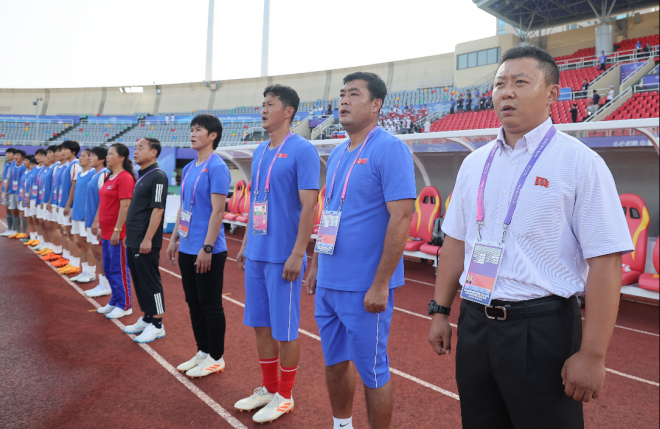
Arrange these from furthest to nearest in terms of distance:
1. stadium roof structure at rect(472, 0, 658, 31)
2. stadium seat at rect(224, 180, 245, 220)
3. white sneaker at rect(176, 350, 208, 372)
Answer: stadium roof structure at rect(472, 0, 658, 31) → stadium seat at rect(224, 180, 245, 220) → white sneaker at rect(176, 350, 208, 372)

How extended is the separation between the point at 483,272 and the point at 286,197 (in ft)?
4.71

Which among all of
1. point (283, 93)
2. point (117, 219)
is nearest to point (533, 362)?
point (283, 93)

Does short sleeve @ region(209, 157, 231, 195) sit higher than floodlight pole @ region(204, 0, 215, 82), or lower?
lower

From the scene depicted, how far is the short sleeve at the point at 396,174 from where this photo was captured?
75.5 inches

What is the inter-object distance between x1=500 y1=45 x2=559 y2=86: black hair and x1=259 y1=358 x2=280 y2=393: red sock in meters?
2.19

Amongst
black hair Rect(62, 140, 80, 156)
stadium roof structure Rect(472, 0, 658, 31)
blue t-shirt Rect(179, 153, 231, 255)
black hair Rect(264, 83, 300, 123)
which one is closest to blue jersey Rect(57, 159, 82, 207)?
black hair Rect(62, 140, 80, 156)

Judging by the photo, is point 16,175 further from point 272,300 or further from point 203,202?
point 272,300

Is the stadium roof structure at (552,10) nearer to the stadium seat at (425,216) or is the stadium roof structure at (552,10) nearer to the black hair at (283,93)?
the stadium seat at (425,216)

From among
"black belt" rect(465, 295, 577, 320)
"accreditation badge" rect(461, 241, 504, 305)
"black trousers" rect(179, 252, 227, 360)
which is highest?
"accreditation badge" rect(461, 241, 504, 305)

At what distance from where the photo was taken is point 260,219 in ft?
8.46

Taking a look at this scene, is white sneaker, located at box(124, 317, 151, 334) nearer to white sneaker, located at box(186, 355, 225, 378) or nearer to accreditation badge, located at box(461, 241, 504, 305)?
white sneaker, located at box(186, 355, 225, 378)

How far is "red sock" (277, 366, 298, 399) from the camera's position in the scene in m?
2.60

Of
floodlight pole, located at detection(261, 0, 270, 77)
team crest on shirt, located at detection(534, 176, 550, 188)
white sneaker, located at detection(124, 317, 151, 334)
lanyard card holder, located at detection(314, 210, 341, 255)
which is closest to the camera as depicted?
team crest on shirt, located at detection(534, 176, 550, 188)

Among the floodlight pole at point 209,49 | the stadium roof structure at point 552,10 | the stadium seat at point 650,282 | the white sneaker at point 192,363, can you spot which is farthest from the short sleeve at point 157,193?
the floodlight pole at point 209,49
